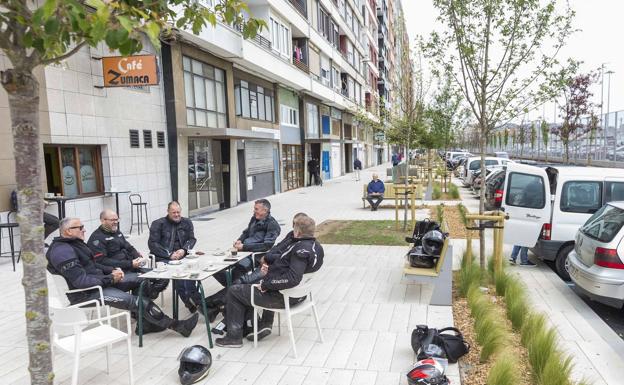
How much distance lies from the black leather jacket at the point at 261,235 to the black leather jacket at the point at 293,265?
1.84 m

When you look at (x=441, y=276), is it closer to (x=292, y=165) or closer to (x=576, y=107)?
(x=292, y=165)

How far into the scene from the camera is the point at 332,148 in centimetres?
3544

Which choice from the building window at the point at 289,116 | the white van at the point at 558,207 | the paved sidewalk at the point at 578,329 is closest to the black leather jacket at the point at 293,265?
the paved sidewalk at the point at 578,329

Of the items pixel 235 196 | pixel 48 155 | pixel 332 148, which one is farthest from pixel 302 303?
pixel 332 148

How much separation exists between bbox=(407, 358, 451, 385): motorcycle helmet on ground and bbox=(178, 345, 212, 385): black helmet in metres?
1.88

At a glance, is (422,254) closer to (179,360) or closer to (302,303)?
(302,303)

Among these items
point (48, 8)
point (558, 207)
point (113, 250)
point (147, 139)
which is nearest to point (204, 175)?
point (147, 139)

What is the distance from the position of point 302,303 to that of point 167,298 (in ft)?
8.90

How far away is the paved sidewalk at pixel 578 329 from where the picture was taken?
4559 millimetres

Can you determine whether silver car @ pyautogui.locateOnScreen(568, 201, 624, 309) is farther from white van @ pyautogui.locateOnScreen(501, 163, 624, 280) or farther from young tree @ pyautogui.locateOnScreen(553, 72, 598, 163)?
young tree @ pyautogui.locateOnScreen(553, 72, 598, 163)

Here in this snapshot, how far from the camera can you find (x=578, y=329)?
5.62m

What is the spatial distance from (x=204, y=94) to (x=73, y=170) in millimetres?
6206

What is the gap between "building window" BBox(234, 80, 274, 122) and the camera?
19.1 m

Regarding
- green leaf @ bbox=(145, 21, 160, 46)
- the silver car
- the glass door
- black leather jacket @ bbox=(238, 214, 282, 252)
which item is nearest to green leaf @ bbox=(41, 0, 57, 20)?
green leaf @ bbox=(145, 21, 160, 46)
